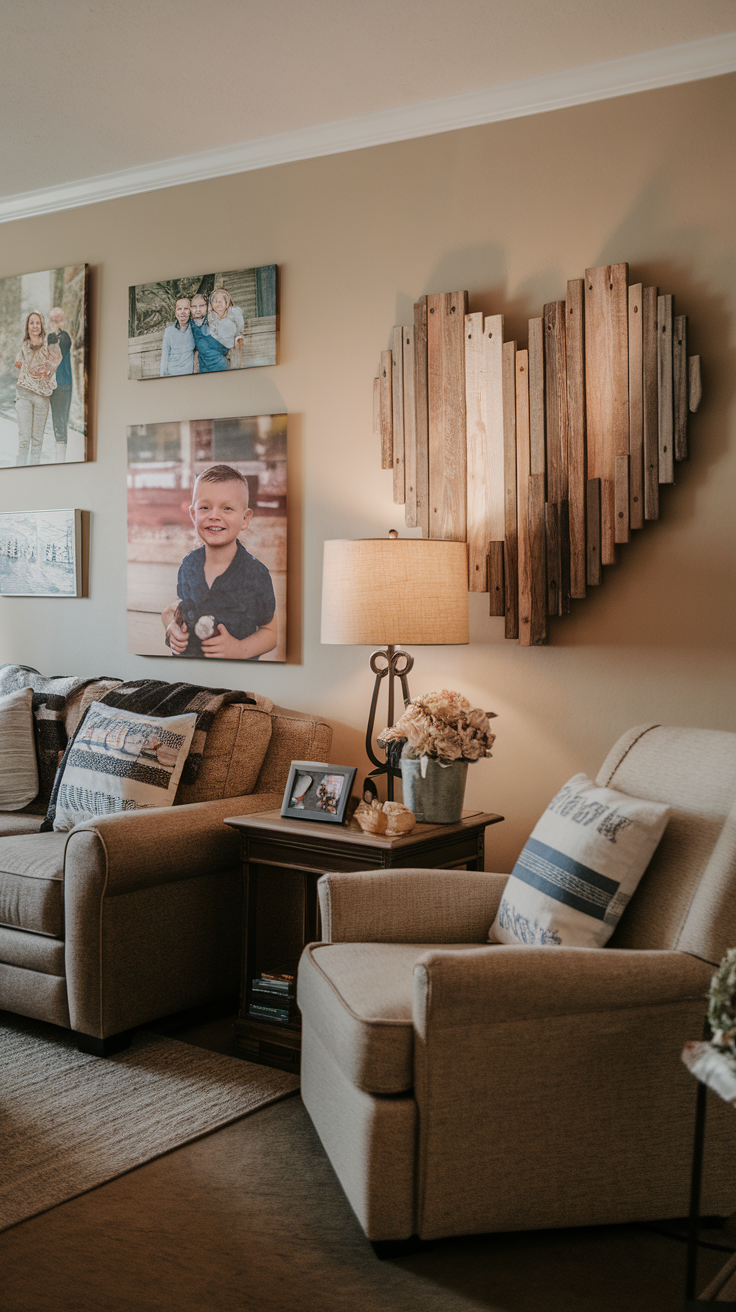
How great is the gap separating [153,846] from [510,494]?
144cm

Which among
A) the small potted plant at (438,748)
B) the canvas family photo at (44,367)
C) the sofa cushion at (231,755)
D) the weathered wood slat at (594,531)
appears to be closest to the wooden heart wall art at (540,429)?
the weathered wood slat at (594,531)

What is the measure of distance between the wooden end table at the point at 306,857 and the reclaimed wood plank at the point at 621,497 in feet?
2.86

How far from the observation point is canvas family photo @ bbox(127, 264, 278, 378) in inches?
140

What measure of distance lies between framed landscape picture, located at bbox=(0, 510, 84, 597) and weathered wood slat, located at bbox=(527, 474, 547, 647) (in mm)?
1854

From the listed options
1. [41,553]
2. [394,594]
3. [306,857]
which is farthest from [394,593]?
[41,553]

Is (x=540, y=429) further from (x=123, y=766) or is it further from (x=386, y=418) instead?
(x=123, y=766)

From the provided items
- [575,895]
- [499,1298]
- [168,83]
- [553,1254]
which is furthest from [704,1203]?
[168,83]

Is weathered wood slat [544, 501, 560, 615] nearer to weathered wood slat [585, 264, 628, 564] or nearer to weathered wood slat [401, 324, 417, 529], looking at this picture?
weathered wood slat [585, 264, 628, 564]

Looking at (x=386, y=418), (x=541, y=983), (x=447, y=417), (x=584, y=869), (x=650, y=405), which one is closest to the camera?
(x=541, y=983)

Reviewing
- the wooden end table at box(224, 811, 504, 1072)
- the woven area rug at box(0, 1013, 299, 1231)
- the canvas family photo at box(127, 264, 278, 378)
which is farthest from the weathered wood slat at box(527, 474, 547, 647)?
the woven area rug at box(0, 1013, 299, 1231)

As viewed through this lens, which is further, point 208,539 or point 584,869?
point 208,539

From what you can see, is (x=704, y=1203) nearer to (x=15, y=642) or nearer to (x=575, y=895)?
(x=575, y=895)

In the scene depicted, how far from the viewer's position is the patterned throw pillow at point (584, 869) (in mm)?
2041

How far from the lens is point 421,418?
10.6 ft
